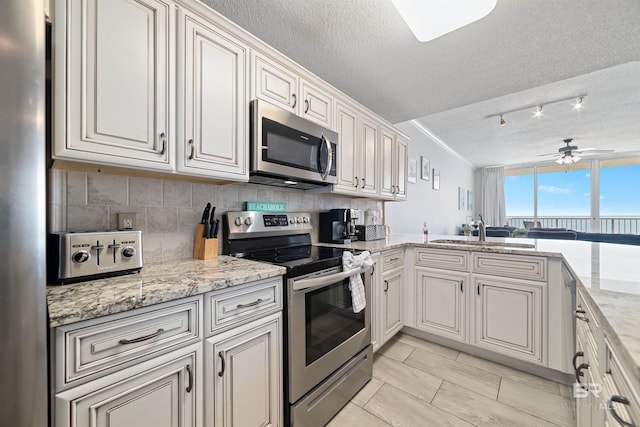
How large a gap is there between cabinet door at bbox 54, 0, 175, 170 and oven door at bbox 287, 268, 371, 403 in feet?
2.90

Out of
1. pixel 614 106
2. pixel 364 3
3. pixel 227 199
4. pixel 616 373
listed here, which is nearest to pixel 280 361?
pixel 227 199

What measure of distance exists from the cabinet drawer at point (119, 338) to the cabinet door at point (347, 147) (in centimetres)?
144

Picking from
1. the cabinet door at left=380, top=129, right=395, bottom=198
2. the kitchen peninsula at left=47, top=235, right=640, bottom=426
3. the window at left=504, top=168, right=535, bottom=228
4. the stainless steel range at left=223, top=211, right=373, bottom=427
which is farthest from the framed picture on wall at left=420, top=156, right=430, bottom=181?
the window at left=504, top=168, right=535, bottom=228

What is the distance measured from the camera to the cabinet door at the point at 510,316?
71.0 inches

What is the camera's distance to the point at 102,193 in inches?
47.3

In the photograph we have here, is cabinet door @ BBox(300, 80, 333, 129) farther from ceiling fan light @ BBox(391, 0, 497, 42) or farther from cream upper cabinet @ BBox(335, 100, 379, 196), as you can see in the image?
ceiling fan light @ BBox(391, 0, 497, 42)

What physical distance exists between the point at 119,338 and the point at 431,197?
15.9ft

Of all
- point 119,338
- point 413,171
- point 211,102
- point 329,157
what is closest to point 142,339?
point 119,338

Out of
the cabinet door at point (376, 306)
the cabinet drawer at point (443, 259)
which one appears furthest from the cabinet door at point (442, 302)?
the cabinet door at point (376, 306)

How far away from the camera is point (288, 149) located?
1591 mm

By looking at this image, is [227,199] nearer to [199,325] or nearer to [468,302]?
[199,325]

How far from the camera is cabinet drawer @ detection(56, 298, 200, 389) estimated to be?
68cm

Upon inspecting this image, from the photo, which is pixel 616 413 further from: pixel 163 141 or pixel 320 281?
pixel 163 141

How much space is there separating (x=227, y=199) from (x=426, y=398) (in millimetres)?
→ 1768
